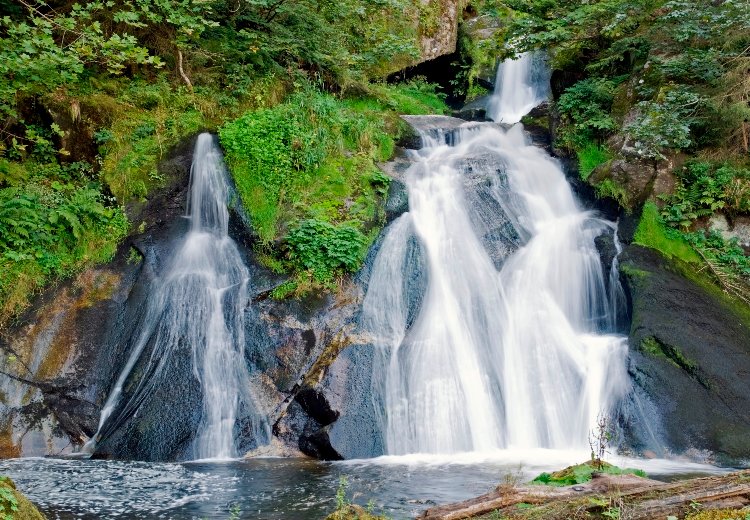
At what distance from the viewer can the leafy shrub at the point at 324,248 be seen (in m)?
8.98

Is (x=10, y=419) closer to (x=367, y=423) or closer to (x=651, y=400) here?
(x=367, y=423)

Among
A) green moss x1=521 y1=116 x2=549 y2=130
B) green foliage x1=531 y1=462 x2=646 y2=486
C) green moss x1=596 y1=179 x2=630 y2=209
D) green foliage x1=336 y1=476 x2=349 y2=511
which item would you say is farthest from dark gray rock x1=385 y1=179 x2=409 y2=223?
green foliage x1=531 y1=462 x2=646 y2=486

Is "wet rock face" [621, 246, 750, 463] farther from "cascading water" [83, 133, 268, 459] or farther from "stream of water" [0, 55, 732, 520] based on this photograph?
"cascading water" [83, 133, 268, 459]

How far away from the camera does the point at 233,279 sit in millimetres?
9062

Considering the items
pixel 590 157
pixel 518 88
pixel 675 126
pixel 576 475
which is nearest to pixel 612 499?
pixel 576 475

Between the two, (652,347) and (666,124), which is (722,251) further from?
(652,347)

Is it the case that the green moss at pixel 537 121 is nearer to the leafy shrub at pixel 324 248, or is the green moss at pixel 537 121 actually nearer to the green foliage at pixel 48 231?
the leafy shrub at pixel 324 248

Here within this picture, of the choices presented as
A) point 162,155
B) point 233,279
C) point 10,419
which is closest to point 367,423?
point 233,279

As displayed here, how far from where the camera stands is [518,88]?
17719mm

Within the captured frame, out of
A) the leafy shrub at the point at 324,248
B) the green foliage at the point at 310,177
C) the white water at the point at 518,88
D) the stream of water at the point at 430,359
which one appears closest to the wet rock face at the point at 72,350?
the stream of water at the point at 430,359

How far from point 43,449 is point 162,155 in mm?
5214

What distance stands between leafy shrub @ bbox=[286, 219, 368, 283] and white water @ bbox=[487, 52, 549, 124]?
9.41m

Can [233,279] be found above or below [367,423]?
above

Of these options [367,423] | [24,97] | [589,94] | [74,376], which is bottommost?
[367,423]
